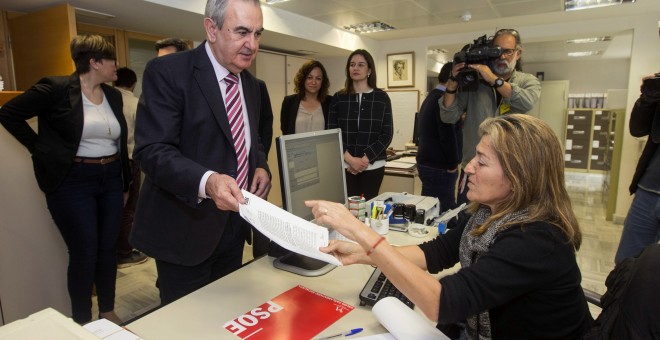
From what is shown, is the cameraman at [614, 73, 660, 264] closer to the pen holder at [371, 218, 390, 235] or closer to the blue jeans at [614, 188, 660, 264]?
the blue jeans at [614, 188, 660, 264]

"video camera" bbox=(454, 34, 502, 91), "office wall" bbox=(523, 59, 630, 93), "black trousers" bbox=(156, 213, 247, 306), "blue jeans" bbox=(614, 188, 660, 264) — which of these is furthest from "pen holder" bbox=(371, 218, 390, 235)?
"office wall" bbox=(523, 59, 630, 93)

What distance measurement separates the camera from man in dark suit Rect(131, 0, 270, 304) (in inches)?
48.4

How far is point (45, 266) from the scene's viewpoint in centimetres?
242

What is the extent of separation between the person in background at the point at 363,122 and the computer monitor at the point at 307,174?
1019mm

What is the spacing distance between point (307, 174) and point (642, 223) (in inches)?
70.5

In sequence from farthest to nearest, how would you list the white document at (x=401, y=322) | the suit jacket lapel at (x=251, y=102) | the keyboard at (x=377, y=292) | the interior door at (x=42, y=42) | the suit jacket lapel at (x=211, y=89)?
the interior door at (x=42, y=42)
the suit jacket lapel at (x=251, y=102)
the suit jacket lapel at (x=211, y=89)
the keyboard at (x=377, y=292)
the white document at (x=401, y=322)

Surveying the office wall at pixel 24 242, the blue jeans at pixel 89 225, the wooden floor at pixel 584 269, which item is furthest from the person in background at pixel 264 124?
the office wall at pixel 24 242

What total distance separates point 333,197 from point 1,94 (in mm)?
2268

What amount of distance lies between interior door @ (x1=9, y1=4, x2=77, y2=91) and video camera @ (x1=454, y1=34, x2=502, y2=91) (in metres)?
2.78

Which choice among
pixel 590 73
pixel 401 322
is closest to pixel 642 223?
pixel 401 322

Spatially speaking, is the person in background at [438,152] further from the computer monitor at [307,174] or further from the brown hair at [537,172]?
the brown hair at [537,172]

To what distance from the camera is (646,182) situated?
202 centimetres

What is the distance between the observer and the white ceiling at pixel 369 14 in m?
3.30

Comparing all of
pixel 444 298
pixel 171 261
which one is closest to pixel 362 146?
pixel 171 261
